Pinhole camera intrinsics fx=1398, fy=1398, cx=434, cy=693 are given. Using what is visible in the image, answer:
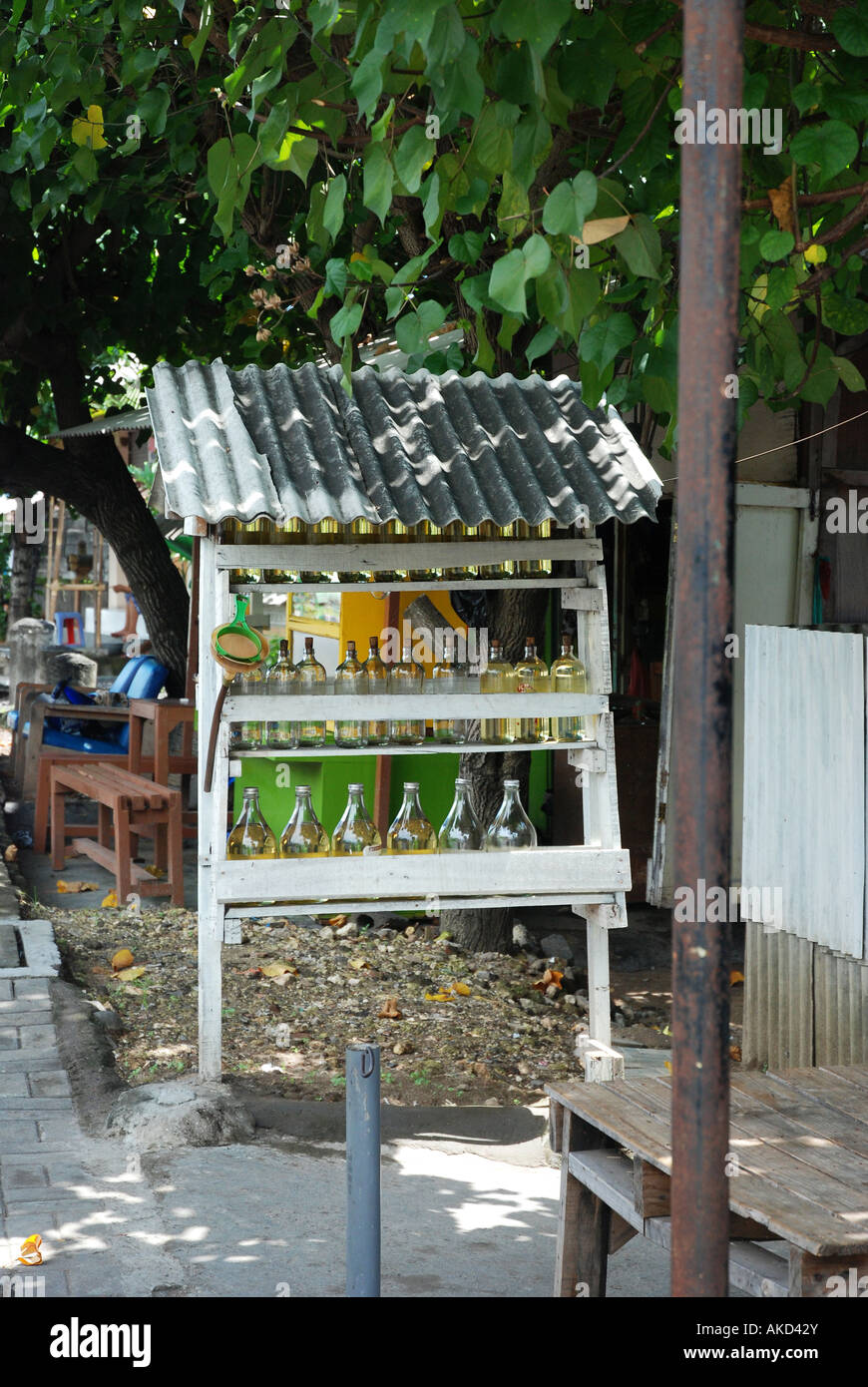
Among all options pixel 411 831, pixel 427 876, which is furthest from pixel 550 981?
pixel 427 876

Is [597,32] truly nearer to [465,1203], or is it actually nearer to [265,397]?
[265,397]

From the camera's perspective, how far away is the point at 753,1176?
2941 mm

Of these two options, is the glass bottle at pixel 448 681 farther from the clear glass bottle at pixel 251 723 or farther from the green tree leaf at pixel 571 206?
the green tree leaf at pixel 571 206

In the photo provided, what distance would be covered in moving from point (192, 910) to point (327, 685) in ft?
11.9

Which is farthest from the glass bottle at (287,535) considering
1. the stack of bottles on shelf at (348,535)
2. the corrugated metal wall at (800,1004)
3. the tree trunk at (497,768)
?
the corrugated metal wall at (800,1004)

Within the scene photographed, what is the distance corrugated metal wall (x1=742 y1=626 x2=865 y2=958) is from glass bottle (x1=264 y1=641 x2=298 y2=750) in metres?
1.88

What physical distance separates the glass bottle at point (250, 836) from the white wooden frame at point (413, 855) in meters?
0.18

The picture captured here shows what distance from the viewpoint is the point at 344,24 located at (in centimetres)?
405

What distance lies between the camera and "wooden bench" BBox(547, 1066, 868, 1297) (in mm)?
2686

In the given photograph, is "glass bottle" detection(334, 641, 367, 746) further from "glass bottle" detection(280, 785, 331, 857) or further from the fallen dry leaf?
the fallen dry leaf

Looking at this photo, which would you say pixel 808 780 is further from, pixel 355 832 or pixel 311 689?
pixel 311 689

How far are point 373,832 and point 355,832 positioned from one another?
0.09 metres

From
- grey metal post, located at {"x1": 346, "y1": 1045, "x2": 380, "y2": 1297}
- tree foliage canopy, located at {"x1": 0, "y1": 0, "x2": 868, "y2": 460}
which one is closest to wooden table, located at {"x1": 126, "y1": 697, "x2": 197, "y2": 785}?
tree foliage canopy, located at {"x1": 0, "y1": 0, "x2": 868, "y2": 460}

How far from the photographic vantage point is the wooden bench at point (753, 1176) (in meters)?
2.69
